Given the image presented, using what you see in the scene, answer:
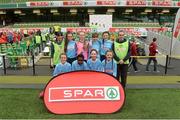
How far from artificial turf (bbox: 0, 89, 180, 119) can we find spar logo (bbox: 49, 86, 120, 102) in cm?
38

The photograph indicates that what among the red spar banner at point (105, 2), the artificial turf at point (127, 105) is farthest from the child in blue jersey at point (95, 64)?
the red spar banner at point (105, 2)

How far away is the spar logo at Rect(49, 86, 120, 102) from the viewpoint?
8117 mm

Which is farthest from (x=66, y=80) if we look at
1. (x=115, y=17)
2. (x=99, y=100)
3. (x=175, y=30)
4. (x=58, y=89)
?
(x=115, y=17)

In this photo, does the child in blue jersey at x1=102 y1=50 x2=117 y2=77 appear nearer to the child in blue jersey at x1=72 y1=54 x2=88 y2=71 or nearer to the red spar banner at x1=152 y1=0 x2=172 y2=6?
the child in blue jersey at x1=72 y1=54 x2=88 y2=71

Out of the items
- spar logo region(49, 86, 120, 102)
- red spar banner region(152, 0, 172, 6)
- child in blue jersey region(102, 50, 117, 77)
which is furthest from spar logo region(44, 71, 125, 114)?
red spar banner region(152, 0, 172, 6)

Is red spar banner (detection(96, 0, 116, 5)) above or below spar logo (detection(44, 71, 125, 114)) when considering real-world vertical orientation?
above

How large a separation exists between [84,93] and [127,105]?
4.32 ft

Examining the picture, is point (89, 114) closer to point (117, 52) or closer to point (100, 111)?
point (100, 111)

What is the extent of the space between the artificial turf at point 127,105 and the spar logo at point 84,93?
15.0 inches

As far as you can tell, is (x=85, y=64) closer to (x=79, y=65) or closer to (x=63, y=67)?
(x=79, y=65)

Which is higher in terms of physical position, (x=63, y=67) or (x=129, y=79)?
(x=63, y=67)

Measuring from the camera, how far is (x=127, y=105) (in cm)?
888

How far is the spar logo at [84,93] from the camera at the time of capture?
8.12m

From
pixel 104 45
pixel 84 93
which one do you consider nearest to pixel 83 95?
pixel 84 93
